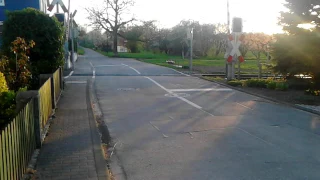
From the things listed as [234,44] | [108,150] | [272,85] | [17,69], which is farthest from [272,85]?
[108,150]

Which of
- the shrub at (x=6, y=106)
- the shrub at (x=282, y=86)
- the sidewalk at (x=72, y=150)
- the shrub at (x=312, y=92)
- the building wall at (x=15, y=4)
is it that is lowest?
the sidewalk at (x=72, y=150)

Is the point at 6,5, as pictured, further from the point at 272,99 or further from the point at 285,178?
the point at 285,178

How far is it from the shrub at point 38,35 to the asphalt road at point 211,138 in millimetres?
2535

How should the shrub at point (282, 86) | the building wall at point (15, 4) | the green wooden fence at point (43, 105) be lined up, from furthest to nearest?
the building wall at point (15, 4)
the shrub at point (282, 86)
the green wooden fence at point (43, 105)

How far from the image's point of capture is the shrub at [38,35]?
13.9 metres

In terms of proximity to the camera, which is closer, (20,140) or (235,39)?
(20,140)

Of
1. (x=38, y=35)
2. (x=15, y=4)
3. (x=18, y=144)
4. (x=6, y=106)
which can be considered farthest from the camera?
(x=15, y=4)

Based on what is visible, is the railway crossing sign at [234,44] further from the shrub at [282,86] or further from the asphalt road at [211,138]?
the asphalt road at [211,138]

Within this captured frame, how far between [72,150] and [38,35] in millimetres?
8084

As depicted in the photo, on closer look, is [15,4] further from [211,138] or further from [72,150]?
[211,138]

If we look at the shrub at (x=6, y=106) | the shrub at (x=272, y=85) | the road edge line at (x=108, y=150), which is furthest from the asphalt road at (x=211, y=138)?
the shrub at (x=272, y=85)

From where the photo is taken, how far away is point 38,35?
565 inches

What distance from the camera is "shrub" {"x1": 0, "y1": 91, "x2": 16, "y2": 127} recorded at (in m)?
8.07

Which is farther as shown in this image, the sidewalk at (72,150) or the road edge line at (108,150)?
the road edge line at (108,150)
